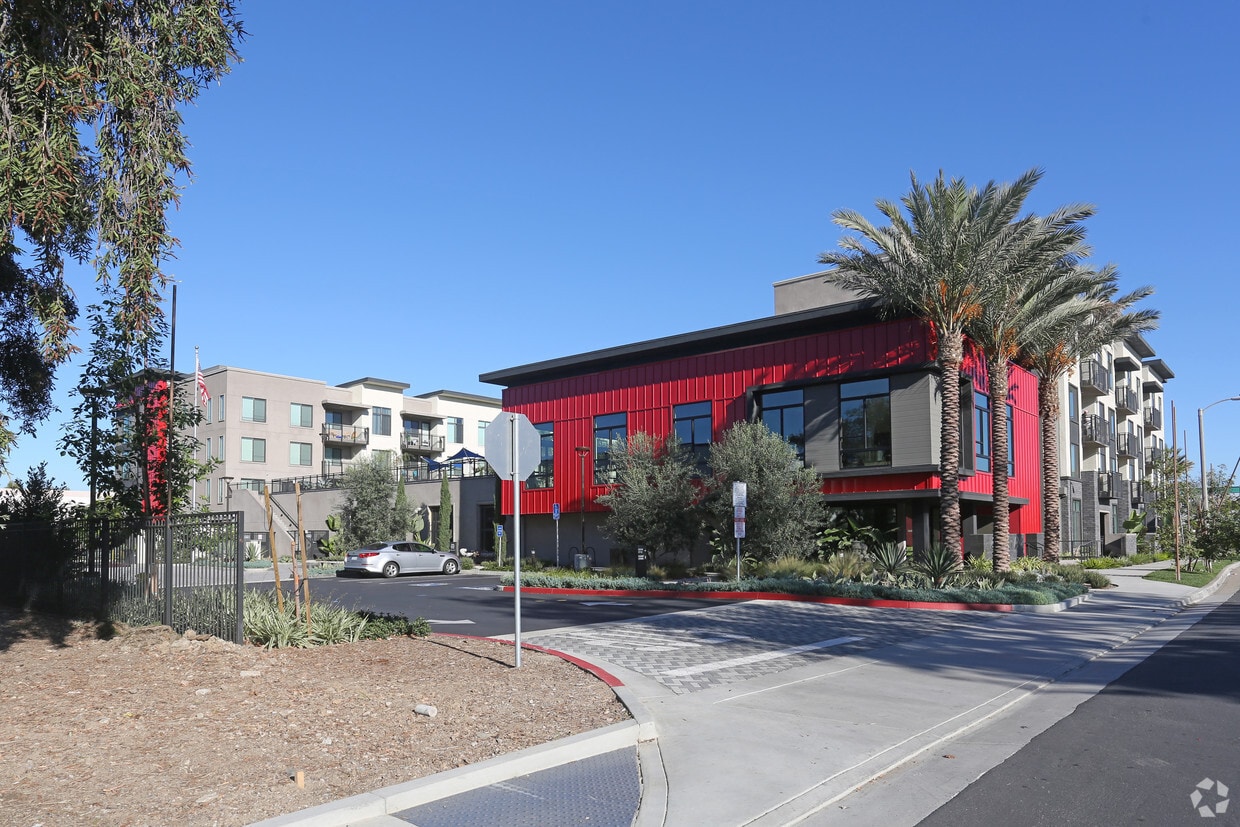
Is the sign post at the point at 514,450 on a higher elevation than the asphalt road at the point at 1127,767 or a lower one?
higher

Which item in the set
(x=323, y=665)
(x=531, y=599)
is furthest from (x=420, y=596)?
(x=323, y=665)

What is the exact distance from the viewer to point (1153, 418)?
7200cm

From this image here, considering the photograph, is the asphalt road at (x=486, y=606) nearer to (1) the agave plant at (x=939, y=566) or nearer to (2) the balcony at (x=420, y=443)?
(1) the agave plant at (x=939, y=566)

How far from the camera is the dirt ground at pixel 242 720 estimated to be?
5.88 metres

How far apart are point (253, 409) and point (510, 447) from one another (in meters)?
53.5

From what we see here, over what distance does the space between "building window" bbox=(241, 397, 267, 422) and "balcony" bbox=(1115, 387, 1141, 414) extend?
53726 mm

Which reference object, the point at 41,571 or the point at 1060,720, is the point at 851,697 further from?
the point at 41,571

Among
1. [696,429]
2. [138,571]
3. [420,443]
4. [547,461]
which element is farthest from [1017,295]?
[420,443]

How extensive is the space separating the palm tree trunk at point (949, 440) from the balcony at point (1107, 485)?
30598mm

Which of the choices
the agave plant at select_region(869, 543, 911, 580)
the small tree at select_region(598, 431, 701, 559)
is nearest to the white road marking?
the agave plant at select_region(869, 543, 911, 580)

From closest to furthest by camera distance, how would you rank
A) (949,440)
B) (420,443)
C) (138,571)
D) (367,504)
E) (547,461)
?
(138,571) → (949,440) → (547,461) → (367,504) → (420,443)

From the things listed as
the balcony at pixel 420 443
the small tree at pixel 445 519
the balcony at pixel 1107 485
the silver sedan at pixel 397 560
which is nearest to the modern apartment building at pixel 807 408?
the silver sedan at pixel 397 560

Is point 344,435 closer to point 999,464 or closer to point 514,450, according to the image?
point 999,464

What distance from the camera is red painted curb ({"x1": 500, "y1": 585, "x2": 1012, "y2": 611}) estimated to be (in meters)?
19.4
